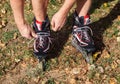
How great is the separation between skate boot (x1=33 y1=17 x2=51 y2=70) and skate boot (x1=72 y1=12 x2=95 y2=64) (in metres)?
0.41

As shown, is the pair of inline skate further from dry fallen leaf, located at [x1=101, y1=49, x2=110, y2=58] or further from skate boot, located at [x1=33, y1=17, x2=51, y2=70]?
dry fallen leaf, located at [x1=101, y1=49, x2=110, y2=58]

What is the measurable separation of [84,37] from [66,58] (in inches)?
15.7

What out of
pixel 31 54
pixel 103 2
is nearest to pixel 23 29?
pixel 31 54

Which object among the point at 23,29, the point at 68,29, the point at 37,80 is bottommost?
the point at 37,80

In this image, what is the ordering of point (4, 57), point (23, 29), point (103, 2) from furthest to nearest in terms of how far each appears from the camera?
point (103, 2) → point (4, 57) → point (23, 29)

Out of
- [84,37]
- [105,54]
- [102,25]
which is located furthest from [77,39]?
[102,25]

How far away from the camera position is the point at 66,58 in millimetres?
4504

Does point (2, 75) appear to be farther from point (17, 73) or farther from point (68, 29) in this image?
point (68, 29)

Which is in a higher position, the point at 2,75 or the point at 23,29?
the point at 23,29

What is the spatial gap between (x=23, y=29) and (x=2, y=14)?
174 centimetres

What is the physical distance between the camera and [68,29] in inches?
200

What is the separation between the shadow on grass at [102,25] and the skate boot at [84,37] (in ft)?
0.86

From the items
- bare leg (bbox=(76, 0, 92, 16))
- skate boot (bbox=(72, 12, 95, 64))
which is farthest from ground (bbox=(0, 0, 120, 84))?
bare leg (bbox=(76, 0, 92, 16))

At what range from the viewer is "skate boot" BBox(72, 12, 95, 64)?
14.2ft
